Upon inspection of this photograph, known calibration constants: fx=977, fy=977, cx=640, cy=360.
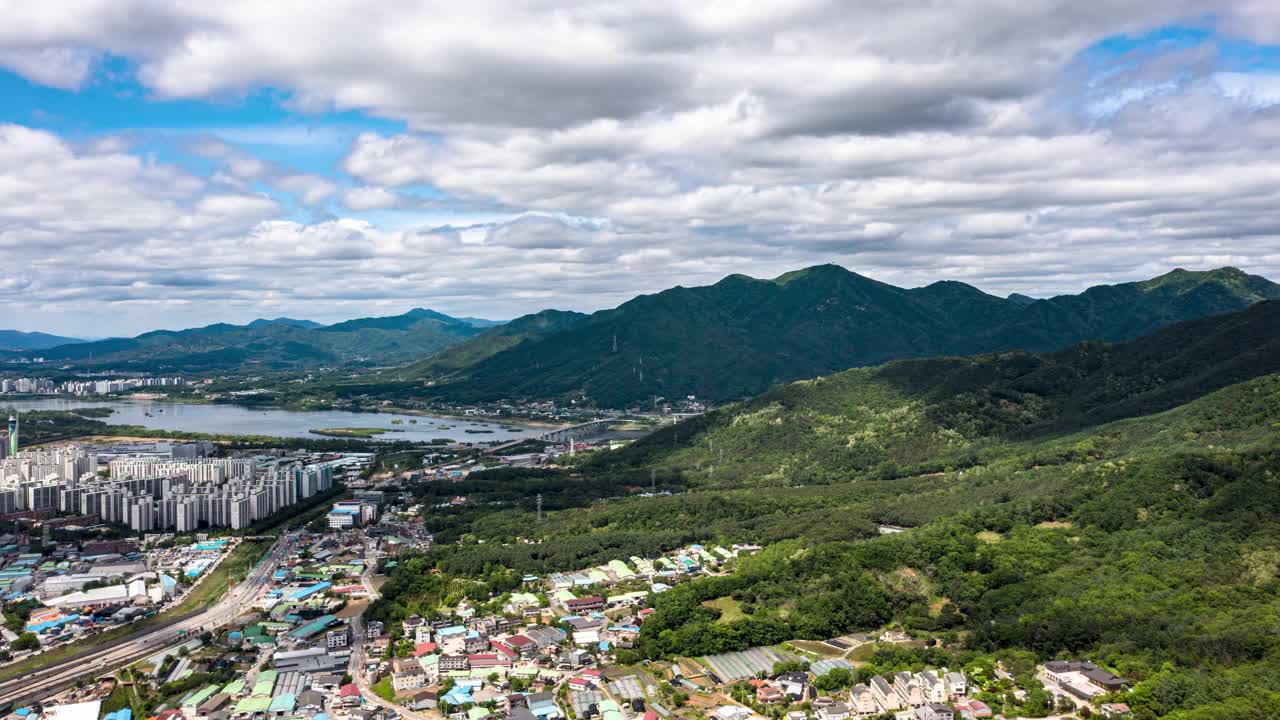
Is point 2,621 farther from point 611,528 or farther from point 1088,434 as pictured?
point 1088,434

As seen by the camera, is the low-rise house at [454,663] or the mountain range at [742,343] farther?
the mountain range at [742,343]

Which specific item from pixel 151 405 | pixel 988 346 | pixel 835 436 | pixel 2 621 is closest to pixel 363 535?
pixel 2 621

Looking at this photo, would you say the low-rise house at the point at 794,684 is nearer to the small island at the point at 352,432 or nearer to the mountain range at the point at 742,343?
the small island at the point at 352,432

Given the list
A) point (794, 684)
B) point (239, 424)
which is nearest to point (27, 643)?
point (794, 684)

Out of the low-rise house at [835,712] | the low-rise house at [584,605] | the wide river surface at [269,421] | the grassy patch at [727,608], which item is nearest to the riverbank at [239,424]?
the wide river surface at [269,421]

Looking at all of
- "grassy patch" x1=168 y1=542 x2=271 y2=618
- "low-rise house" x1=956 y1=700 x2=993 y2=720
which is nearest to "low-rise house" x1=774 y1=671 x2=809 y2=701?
"low-rise house" x1=956 y1=700 x2=993 y2=720

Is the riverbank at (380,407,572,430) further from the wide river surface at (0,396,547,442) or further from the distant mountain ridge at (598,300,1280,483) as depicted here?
the distant mountain ridge at (598,300,1280,483)

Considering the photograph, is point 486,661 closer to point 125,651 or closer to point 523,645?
point 523,645
